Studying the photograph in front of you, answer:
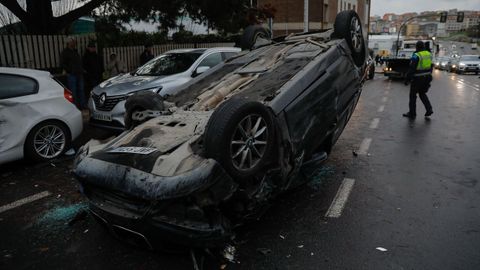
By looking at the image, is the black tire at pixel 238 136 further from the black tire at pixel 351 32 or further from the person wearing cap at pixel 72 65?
the person wearing cap at pixel 72 65

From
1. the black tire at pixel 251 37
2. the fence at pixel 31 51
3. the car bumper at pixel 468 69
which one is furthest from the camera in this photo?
the car bumper at pixel 468 69

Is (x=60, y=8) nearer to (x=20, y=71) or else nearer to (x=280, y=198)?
(x=20, y=71)

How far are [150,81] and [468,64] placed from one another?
2518 centimetres

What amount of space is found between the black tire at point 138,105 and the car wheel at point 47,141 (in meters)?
2.50

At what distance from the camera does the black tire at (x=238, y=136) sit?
2916 millimetres

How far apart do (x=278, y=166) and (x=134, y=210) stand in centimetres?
130

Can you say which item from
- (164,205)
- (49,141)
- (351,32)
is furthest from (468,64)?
(164,205)

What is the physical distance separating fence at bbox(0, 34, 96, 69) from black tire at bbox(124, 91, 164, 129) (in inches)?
293

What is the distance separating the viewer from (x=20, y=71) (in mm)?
5902

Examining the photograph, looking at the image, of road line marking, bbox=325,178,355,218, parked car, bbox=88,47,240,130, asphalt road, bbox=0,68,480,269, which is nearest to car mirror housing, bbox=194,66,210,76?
parked car, bbox=88,47,240,130

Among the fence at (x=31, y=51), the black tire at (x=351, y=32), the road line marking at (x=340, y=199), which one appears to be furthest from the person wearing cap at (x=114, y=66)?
the road line marking at (x=340, y=199)

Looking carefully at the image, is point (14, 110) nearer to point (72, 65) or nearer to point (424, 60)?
point (72, 65)

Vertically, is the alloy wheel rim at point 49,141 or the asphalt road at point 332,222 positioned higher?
the alloy wheel rim at point 49,141

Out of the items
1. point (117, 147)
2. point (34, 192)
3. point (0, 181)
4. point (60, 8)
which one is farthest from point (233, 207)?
point (60, 8)
